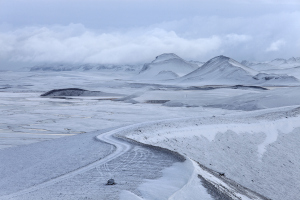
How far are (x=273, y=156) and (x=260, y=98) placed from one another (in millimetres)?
18354

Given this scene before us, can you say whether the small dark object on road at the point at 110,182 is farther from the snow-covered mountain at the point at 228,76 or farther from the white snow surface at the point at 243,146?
the snow-covered mountain at the point at 228,76

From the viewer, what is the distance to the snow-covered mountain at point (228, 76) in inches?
3430

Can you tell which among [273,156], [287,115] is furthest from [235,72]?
[273,156]

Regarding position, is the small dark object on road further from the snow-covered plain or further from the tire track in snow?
the tire track in snow

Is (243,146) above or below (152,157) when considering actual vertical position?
below

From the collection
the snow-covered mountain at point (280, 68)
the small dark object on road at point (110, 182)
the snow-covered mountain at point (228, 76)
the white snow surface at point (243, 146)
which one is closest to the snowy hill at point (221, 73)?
the snow-covered mountain at point (228, 76)

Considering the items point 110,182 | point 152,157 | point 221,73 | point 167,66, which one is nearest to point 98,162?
point 152,157

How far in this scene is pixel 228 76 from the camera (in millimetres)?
95438

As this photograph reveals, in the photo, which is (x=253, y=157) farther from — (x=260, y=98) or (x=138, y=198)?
(x=260, y=98)

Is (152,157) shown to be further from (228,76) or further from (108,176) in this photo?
(228,76)

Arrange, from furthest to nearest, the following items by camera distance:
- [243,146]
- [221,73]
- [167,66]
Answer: [167,66]
[221,73]
[243,146]

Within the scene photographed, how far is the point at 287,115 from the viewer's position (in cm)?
2344

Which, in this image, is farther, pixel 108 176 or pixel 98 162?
pixel 98 162

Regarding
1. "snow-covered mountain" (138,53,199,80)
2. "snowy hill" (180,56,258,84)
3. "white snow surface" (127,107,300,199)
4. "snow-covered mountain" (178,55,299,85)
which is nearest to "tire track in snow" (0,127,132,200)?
"white snow surface" (127,107,300,199)
